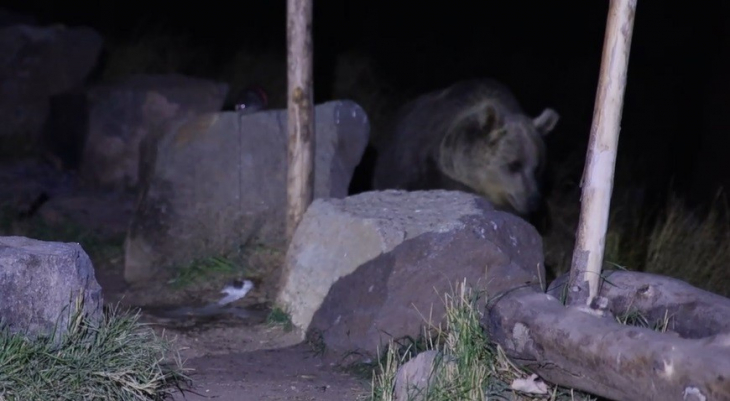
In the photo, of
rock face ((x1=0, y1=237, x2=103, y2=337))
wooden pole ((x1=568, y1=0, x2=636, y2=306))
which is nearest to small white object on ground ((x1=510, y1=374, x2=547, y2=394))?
wooden pole ((x1=568, y1=0, x2=636, y2=306))

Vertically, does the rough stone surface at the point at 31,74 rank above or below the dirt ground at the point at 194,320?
above

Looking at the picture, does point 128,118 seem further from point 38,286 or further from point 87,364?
point 87,364

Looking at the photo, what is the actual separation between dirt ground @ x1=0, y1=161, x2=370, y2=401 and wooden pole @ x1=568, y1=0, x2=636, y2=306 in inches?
48.5

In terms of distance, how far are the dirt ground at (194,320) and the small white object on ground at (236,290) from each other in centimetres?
6

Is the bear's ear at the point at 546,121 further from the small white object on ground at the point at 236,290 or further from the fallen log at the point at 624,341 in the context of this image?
the fallen log at the point at 624,341

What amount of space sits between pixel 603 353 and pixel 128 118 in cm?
726

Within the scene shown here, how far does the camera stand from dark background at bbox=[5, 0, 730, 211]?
11836mm

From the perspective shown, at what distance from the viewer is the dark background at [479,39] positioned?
11836 millimetres

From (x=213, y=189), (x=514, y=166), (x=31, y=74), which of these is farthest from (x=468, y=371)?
(x=31, y=74)

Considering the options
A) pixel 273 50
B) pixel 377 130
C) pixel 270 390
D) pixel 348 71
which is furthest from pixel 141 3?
pixel 270 390

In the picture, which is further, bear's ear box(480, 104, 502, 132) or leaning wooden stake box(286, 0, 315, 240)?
bear's ear box(480, 104, 502, 132)

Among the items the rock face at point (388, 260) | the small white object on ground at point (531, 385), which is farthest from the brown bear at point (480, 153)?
the small white object on ground at point (531, 385)

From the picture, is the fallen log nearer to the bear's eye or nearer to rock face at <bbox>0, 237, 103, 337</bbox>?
rock face at <bbox>0, 237, 103, 337</bbox>

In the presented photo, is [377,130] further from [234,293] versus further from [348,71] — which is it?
[234,293]
